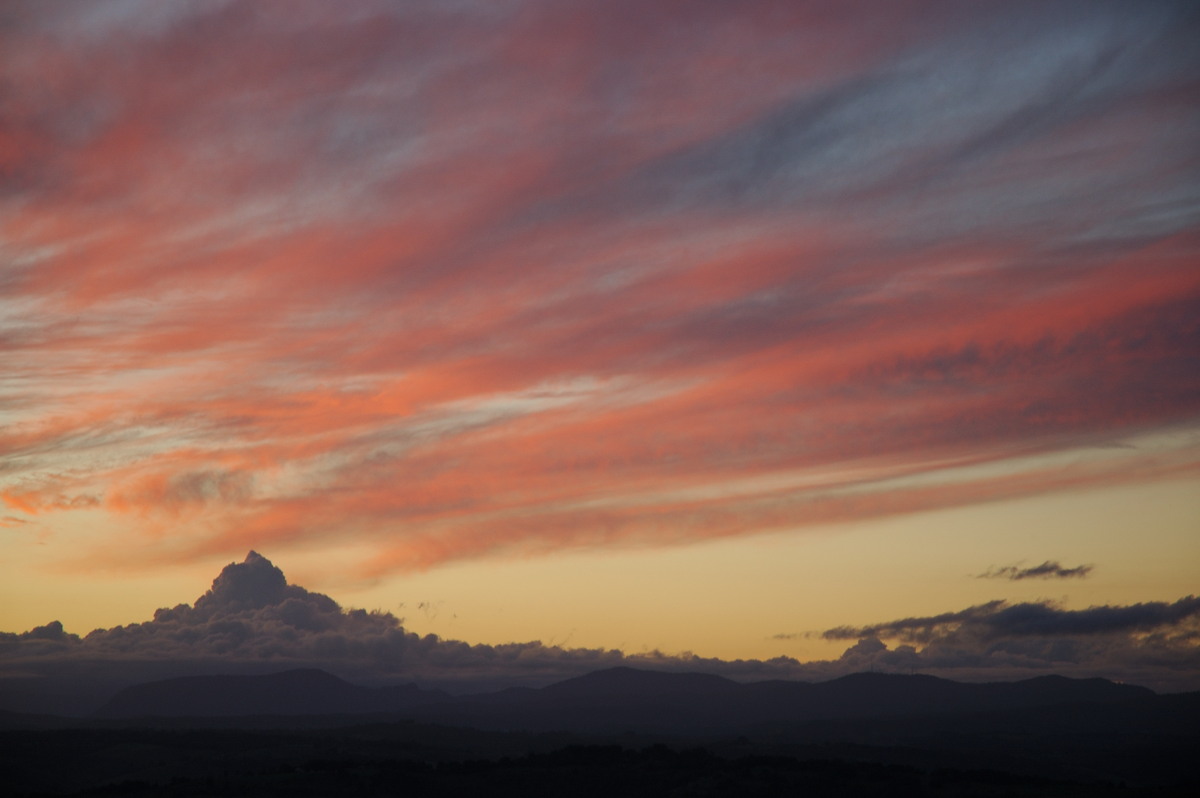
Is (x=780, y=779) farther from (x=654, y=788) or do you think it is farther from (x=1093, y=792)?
(x=1093, y=792)

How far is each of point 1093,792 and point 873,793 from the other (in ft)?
114

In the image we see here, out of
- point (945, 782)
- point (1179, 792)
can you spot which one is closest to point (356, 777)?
point (945, 782)

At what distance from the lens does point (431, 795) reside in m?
193

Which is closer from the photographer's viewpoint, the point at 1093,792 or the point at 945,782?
the point at 1093,792

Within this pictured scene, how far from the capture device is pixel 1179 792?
16162cm

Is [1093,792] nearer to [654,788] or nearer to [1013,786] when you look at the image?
[1013,786]

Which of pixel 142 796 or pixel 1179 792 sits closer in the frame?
pixel 1179 792

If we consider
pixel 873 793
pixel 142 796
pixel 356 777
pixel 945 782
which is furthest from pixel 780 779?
pixel 142 796

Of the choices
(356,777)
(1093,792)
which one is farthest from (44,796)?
(1093,792)

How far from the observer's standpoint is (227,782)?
188500 mm

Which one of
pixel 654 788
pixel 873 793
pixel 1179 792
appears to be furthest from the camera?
pixel 654 788

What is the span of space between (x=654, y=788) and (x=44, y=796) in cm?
11753

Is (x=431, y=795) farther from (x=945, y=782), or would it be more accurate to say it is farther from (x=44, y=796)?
(x=945, y=782)

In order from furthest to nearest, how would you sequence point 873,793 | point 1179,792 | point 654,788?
point 654,788 → point 873,793 → point 1179,792
